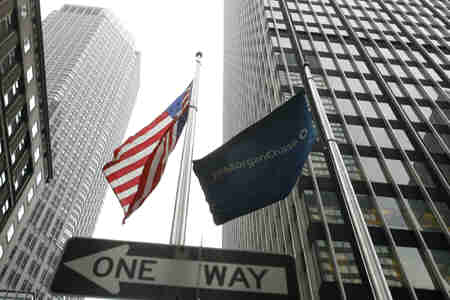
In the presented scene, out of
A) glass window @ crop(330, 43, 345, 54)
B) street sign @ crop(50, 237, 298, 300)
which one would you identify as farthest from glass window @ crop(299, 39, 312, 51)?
street sign @ crop(50, 237, 298, 300)

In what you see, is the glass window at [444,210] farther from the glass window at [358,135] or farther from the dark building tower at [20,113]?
the dark building tower at [20,113]

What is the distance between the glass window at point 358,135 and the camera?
2311 centimetres

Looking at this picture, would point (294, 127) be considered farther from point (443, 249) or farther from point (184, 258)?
point (443, 249)

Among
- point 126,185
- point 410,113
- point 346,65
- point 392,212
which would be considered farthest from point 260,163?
point 346,65

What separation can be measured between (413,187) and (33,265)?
84610 mm

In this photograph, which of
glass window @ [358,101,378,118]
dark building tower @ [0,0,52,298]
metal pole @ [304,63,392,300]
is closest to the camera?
metal pole @ [304,63,392,300]

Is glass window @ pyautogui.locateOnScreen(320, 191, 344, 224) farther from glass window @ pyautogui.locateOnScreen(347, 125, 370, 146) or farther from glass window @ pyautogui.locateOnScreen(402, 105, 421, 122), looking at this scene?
glass window @ pyautogui.locateOnScreen(402, 105, 421, 122)

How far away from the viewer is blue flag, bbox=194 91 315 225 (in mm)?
4888

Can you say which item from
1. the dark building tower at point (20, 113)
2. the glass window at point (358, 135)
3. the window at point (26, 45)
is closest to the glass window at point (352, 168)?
the glass window at point (358, 135)

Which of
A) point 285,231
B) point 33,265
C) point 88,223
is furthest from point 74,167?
point 285,231

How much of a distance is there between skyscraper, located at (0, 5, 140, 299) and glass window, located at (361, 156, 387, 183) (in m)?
62.6

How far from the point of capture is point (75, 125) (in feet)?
329

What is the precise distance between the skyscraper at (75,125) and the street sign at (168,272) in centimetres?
6737

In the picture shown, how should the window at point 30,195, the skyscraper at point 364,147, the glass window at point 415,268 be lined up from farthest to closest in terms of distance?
the window at point 30,195 < the glass window at point 415,268 < the skyscraper at point 364,147
